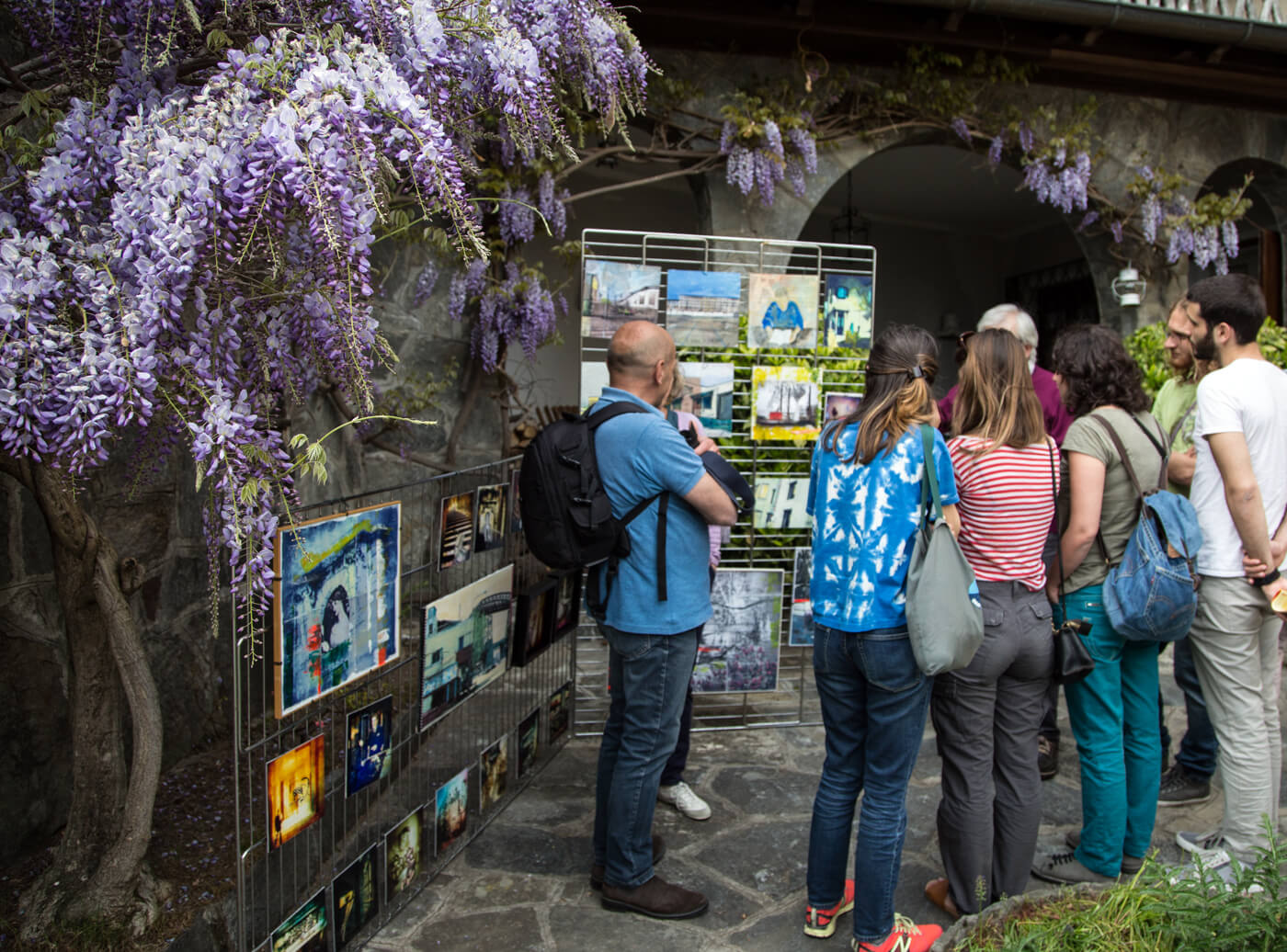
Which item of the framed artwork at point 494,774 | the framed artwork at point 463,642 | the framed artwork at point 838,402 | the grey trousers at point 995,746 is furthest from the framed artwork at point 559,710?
the grey trousers at point 995,746

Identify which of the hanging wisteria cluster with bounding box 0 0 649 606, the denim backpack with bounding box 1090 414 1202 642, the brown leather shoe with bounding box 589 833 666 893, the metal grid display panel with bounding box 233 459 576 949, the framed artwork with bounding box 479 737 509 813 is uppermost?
the hanging wisteria cluster with bounding box 0 0 649 606

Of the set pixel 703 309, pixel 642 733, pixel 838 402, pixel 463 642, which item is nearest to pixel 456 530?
pixel 463 642

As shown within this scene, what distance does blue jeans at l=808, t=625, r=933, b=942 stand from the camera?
237 cm

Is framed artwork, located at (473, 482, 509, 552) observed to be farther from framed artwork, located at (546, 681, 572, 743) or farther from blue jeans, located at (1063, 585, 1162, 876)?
blue jeans, located at (1063, 585, 1162, 876)

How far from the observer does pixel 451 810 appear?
2.97 metres

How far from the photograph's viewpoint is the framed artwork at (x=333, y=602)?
6.84 feet

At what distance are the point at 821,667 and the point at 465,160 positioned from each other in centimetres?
150

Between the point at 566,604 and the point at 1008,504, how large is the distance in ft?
5.55

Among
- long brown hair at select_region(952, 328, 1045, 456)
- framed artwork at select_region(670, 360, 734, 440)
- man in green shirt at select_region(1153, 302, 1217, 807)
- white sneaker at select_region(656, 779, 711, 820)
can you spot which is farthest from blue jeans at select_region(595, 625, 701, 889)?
man in green shirt at select_region(1153, 302, 1217, 807)

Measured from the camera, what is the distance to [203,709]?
11.3 feet

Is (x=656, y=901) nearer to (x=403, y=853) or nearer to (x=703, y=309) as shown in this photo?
(x=403, y=853)

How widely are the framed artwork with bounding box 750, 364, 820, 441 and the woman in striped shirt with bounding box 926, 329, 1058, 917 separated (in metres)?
1.30

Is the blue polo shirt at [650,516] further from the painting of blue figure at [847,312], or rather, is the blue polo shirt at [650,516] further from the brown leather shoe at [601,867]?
the painting of blue figure at [847,312]

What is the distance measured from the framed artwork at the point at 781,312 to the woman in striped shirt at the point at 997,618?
132 centimetres
